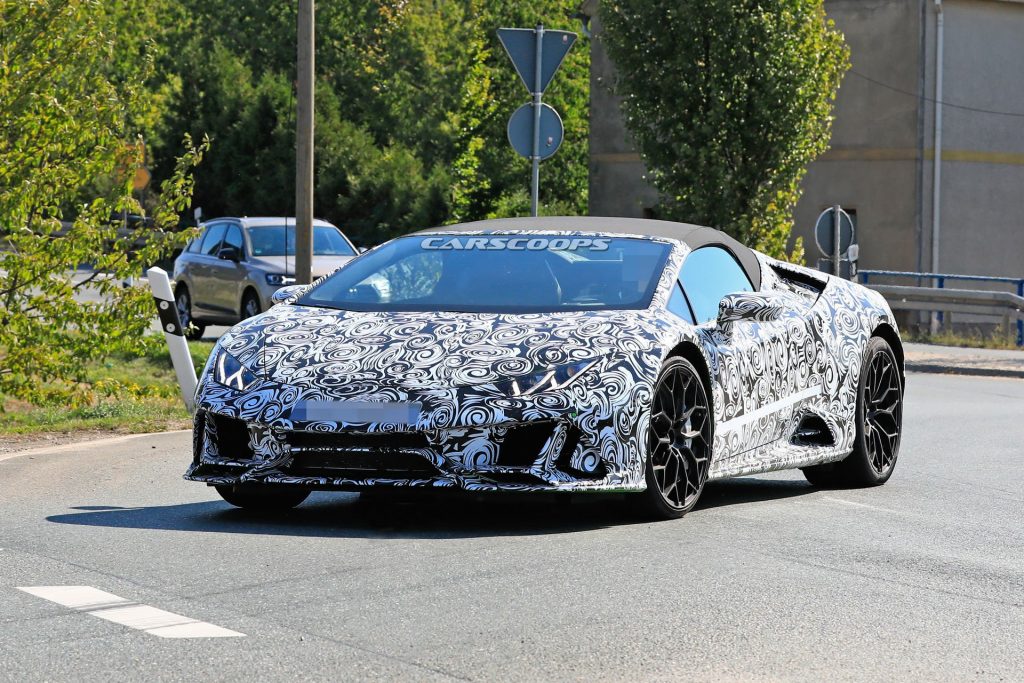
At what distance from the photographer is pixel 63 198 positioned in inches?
541

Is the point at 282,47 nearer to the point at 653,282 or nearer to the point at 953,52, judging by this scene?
the point at 953,52

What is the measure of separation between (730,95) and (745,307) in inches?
740

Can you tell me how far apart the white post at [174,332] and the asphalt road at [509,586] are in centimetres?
388

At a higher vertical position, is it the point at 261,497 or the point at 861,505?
the point at 261,497

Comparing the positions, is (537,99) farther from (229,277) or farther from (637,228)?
(229,277)

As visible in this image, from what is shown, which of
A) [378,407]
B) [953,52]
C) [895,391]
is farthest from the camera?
[953,52]

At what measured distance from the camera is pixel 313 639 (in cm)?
538

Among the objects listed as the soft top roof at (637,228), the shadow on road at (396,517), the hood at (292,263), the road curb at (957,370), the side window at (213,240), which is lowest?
the road curb at (957,370)

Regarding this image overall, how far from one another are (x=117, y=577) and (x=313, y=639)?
122 cm

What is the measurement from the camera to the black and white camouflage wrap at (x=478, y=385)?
7137 millimetres

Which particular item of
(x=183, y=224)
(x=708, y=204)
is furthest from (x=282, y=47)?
(x=708, y=204)

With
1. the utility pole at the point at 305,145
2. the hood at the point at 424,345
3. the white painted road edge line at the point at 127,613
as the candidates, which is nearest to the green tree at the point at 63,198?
the utility pole at the point at 305,145

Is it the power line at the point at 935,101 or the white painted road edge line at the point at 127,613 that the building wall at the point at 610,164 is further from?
the white painted road edge line at the point at 127,613

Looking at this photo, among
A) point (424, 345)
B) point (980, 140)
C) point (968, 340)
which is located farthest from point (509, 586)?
point (980, 140)
